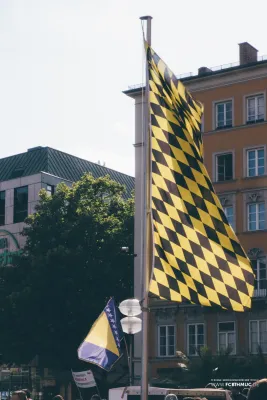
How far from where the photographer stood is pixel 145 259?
12469mm

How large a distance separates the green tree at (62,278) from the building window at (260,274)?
8.66m

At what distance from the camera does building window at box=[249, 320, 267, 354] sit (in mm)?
48822

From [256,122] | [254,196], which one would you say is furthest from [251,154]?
[254,196]

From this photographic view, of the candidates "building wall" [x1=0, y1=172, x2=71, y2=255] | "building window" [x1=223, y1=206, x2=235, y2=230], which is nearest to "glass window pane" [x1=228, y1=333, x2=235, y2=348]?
"building window" [x1=223, y1=206, x2=235, y2=230]

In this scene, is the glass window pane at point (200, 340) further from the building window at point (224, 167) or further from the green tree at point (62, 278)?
the building window at point (224, 167)

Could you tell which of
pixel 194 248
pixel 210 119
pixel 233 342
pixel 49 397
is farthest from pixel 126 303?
pixel 49 397

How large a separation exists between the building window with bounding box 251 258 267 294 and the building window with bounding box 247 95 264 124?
7.78 m

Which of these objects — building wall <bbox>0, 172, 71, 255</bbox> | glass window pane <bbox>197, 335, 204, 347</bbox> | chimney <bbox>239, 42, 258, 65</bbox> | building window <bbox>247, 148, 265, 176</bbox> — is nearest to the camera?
building window <bbox>247, 148, 265, 176</bbox>

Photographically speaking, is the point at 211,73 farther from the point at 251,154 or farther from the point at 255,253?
the point at 255,253

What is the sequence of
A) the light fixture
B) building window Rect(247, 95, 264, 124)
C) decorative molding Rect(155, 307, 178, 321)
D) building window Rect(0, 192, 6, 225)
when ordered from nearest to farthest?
1. the light fixture
2. building window Rect(247, 95, 264, 124)
3. decorative molding Rect(155, 307, 178, 321)
4. building window Rect(0, 192, 6, 225)

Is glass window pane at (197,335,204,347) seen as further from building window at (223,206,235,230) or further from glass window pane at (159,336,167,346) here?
building window at (223,206,235,230)

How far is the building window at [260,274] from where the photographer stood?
48969mm

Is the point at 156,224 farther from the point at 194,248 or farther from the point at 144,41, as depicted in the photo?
the point at 144,41

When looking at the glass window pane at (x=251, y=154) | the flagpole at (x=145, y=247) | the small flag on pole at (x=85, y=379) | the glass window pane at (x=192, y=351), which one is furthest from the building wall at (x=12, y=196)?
the flagpole at (x=145, y=247)
